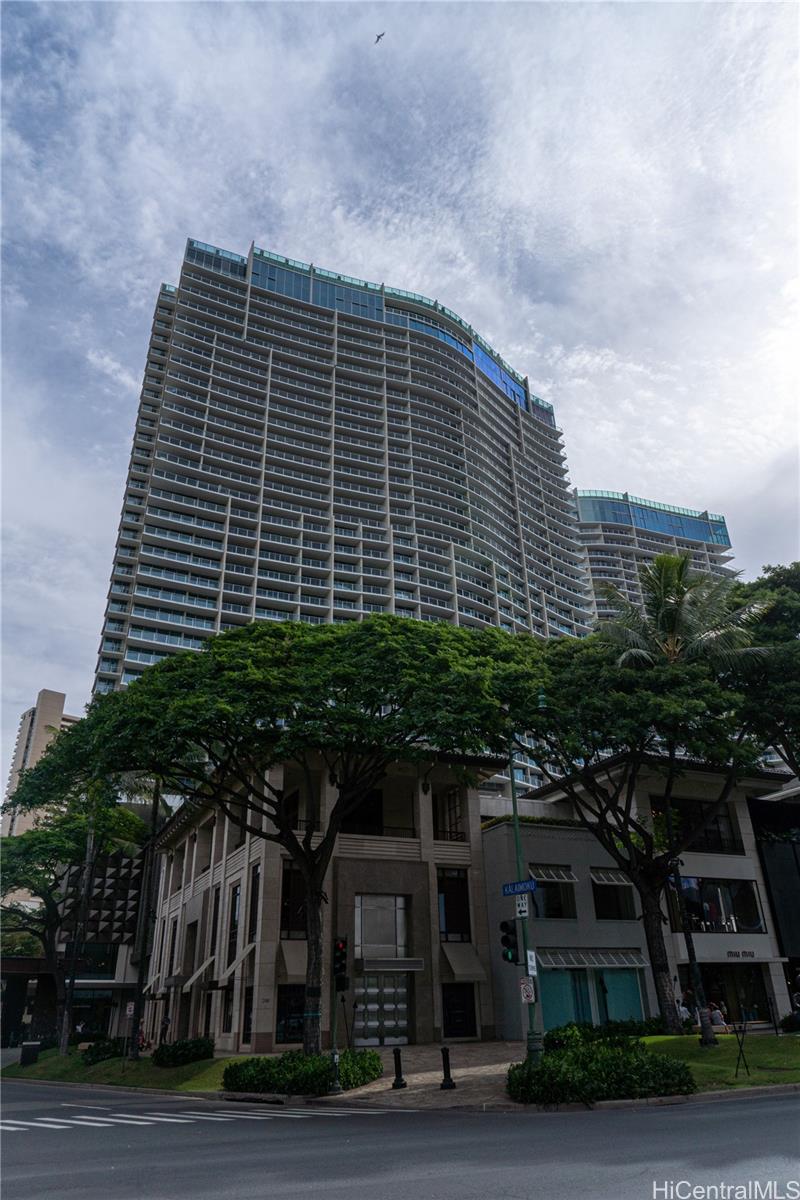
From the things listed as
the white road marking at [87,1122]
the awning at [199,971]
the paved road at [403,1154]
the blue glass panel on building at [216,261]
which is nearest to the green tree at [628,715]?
the paved road at [403,1154]

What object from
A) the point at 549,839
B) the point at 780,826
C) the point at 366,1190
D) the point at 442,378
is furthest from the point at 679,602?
the point at 442,378

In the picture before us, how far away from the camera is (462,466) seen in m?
128

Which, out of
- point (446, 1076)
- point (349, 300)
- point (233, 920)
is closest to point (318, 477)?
point (349, 300)

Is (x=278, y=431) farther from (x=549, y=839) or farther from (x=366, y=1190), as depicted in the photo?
(x=366, y=1190)

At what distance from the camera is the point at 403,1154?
11.7 m

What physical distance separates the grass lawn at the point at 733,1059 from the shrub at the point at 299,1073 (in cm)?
851

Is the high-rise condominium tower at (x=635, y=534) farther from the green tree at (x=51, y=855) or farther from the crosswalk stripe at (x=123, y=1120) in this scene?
the crosswalk stripe at (x=123, y=1120)

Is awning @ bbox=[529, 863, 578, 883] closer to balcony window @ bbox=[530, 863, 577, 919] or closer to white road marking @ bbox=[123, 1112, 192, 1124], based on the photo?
balcony window @ bbox=[530, 863, 577, 919]

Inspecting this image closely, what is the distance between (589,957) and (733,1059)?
45.7 ft

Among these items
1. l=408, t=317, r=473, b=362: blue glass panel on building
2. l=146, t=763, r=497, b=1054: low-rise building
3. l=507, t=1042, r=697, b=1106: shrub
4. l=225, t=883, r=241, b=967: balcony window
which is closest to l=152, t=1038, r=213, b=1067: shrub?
l=146, t=763, r=497, b=1054: low-rise building

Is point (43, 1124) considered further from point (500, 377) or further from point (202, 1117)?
point (500, 377)

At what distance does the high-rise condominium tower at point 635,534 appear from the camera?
571 feet

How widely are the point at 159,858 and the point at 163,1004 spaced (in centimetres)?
1042

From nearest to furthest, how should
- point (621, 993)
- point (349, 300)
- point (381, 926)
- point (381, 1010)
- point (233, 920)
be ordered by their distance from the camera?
point (381, 1010), point (381, 926), point (621, 993), point (233, 920), point (349, 300)
